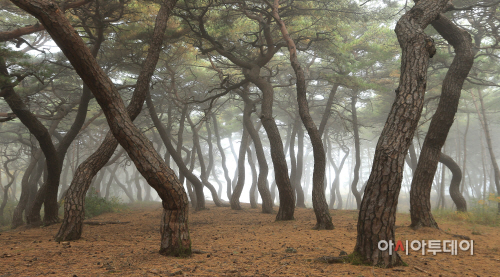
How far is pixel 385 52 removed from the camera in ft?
39.8

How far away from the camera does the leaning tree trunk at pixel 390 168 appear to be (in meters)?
3.72

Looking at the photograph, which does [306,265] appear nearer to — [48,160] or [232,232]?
[232,232]

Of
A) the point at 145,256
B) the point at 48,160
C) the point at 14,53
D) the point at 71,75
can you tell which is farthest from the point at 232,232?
→ the point at 71,75

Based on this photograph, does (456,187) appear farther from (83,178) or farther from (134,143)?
(83,178)

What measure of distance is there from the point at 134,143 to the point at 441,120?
6.77 m

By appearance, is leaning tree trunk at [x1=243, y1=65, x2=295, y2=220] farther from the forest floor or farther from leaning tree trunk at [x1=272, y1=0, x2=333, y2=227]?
the forest floor

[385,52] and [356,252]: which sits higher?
[385,52]

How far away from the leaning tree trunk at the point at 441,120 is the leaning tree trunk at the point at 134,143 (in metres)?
5.55

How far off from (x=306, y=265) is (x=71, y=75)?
44.7ft

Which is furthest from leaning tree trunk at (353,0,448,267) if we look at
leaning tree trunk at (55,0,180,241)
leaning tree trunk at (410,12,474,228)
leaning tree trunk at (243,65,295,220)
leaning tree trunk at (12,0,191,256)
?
leaning tree trunk at (243,65,295,220)

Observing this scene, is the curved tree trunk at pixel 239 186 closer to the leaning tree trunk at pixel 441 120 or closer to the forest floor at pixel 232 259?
the forest floor at pixel 232 259

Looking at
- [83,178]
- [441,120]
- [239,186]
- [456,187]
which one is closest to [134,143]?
[83,178]

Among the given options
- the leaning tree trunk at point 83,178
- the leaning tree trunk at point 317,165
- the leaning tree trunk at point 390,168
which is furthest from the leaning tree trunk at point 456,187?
the leaning tree trunk at point 83,178

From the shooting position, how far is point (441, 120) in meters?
6.93
